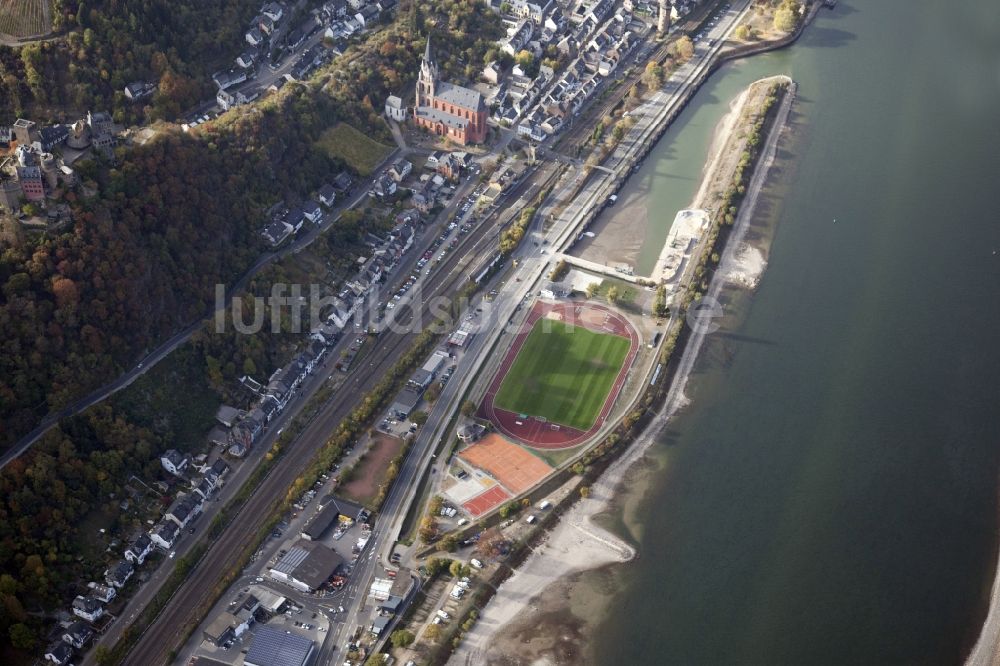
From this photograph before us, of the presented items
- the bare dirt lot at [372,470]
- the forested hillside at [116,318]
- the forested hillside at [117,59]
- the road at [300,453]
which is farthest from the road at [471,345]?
the forested hillside at [117,59]

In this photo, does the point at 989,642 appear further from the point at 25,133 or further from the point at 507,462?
the point at 25,133

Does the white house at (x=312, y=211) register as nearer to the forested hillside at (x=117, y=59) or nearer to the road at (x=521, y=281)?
the forested hillside at (x=117, y=59)

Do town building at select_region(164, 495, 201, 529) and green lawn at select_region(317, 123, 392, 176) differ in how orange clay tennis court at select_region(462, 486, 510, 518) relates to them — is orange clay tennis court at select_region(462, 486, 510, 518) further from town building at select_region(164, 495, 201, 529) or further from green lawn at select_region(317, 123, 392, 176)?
green lawn at select_region(317, 123, 392, 176)

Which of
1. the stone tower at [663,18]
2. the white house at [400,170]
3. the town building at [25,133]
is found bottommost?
the white house at [400,170]

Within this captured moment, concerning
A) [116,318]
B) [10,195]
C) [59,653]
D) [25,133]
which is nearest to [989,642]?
[59,653]

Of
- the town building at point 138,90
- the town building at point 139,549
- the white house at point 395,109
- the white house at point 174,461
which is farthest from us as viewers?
the white house at point 395,109

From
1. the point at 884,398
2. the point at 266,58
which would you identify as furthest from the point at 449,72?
the point at 884,398

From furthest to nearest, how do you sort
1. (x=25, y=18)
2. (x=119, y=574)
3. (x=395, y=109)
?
(x=395, y=109) < (x=25, y=18) < (x=119, y=574)
